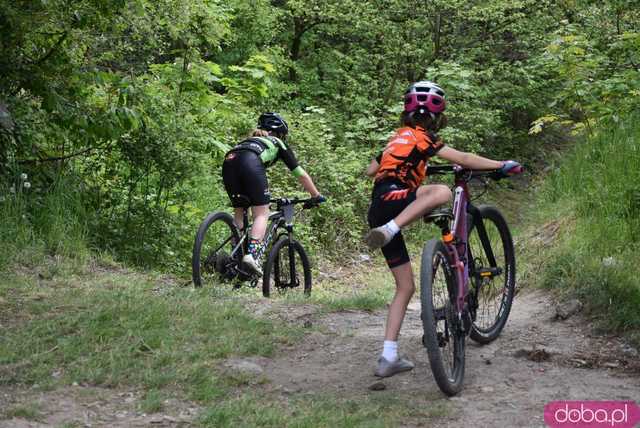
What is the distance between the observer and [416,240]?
14.5 m

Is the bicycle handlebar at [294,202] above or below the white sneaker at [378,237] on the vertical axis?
above

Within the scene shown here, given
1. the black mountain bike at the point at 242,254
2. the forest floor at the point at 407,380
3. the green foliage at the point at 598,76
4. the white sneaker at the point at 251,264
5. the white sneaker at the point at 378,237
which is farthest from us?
the green foliage at the point at 598,76

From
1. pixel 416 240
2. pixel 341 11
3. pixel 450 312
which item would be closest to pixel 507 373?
pixel 450 312

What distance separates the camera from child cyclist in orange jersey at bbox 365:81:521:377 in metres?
5.29

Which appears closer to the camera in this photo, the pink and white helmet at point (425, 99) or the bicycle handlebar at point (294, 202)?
the pink and white helmet at point (425, 99)

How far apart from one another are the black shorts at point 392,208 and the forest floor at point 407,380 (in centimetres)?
78

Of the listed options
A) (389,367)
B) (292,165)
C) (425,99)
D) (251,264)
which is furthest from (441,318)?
(292,165)

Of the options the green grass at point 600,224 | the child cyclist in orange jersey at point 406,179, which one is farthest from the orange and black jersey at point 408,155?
the green grass at point 600,224

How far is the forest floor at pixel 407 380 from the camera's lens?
453cm

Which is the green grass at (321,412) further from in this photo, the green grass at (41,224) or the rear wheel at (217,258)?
the green grass at (41,224)

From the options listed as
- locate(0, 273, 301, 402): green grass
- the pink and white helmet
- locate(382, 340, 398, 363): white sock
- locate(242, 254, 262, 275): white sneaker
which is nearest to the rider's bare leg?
the pink and white helmet

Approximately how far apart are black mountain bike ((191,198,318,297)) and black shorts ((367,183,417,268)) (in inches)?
97.4

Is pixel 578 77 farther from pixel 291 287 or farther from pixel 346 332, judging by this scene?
pixel 346 332

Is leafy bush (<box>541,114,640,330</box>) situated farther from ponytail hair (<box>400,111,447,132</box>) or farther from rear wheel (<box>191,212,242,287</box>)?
rear wheel (<box>191,212,242,287</box>)
